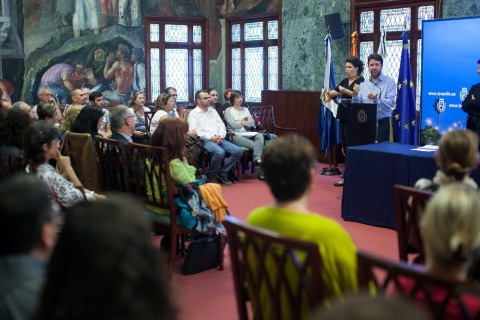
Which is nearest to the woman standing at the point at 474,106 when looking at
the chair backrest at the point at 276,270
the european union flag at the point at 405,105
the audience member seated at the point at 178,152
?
the european union flag at the point at 405,105

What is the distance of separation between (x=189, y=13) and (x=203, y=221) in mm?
8310

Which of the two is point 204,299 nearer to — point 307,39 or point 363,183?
point 363,183

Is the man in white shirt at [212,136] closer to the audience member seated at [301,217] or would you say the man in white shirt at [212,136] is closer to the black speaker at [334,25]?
the black speaker at [334,25]

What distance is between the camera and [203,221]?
171 inches

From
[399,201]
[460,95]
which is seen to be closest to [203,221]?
[399,201]

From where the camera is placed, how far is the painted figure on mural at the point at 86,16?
10727 mm

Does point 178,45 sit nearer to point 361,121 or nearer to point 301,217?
point 361,121

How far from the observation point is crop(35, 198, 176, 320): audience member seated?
1.04 metres

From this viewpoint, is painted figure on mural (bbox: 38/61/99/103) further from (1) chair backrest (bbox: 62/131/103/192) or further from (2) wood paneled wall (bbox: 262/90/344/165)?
(1) chair backrest (bbox: 62/131/103/192)

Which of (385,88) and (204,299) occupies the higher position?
(385,88)

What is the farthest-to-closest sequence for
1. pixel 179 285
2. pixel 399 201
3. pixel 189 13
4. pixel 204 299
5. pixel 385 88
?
pixel 189 13
pixel 385 88
pixel 179 285
pixel 204 299
pixel 399 201

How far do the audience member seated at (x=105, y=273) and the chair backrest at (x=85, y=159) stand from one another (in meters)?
3.82

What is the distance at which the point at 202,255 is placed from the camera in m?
4.51

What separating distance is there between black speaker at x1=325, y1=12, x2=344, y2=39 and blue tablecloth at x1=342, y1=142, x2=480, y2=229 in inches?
174
